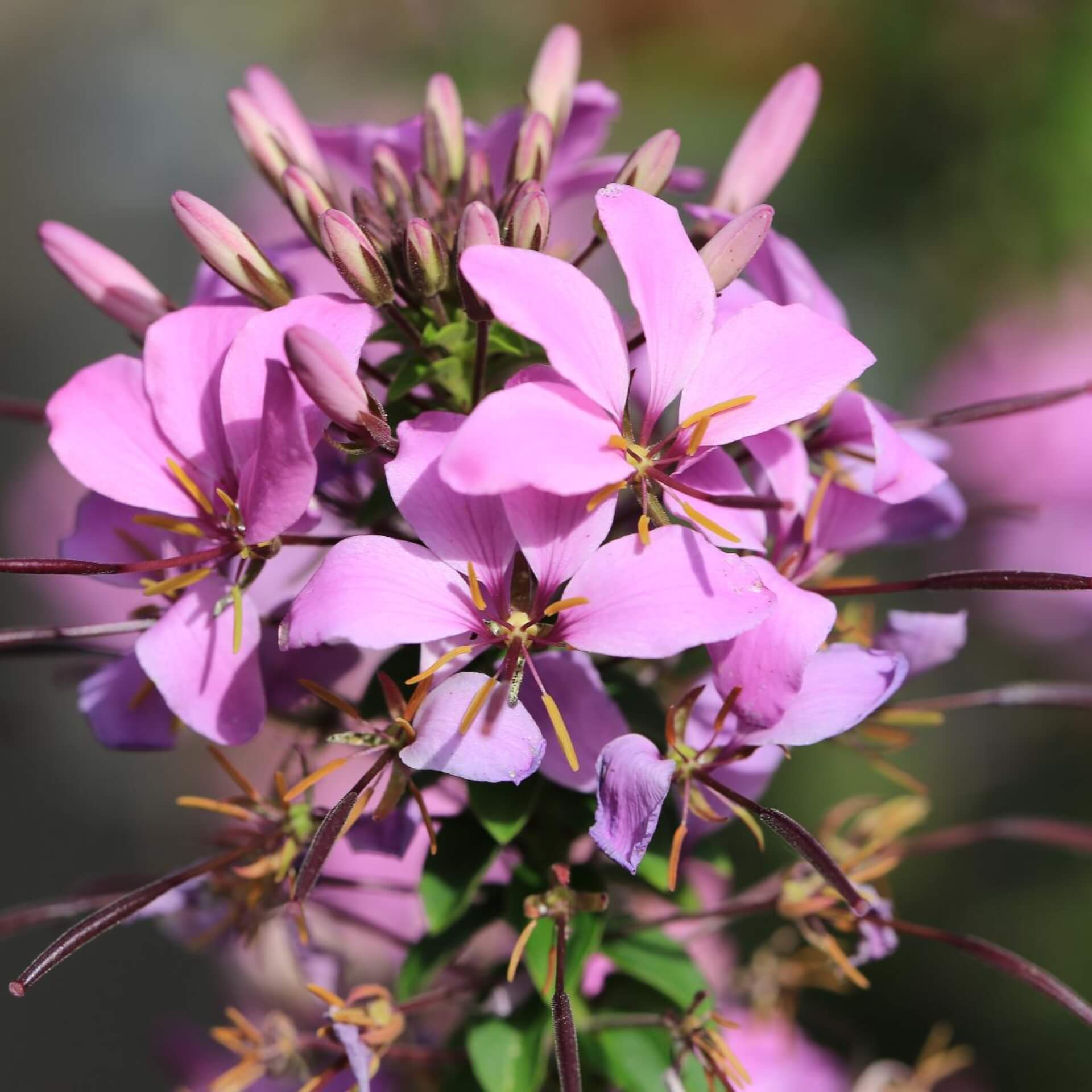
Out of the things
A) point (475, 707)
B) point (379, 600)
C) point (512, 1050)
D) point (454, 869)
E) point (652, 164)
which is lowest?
point (512, 1050)

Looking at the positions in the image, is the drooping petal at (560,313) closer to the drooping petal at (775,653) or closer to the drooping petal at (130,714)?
the drooping petal at (775,653)

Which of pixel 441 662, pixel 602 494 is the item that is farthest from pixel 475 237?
pixel 441 662

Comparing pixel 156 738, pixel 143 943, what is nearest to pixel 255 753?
pixel 143 943

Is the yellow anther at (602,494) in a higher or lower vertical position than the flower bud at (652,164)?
lower

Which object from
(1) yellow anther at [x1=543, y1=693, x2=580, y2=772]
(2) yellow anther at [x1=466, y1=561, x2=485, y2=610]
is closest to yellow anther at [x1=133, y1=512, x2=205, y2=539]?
(2) yellow anther at [x1=466, y1=561, x2=485, y2=610]

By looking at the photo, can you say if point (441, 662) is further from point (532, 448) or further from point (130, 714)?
point (130, 714)

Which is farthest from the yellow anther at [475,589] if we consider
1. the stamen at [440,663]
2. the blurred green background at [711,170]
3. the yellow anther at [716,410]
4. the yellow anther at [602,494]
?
the blurred green background at [711,170]
